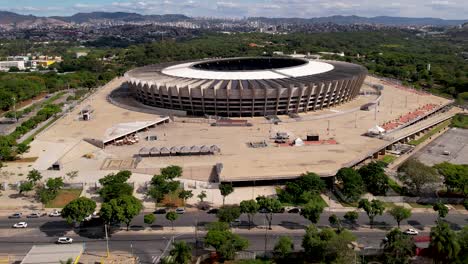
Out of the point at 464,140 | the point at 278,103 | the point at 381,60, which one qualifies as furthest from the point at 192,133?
the point at 381,60

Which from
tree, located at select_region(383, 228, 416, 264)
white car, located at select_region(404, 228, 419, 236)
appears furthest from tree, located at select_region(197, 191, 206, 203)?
white car, located at select_region(404, 228, 419, 236)

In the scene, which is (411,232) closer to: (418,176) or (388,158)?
(418,176)

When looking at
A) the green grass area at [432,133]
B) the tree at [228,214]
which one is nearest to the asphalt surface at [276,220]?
the tree at [228,214]

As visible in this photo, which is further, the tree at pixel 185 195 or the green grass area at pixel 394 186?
the green grass area at pixel 394 186

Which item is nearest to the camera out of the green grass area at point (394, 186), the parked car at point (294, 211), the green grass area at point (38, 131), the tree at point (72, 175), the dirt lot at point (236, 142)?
the parked car at point (294, 211)

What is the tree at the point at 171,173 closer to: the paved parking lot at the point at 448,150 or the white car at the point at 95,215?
the white car at the point at 95,215

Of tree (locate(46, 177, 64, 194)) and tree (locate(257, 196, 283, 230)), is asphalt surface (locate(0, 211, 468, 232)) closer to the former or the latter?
tree (locate(257, 196, 283, 230))

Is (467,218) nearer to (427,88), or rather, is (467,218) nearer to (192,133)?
(192,133)
